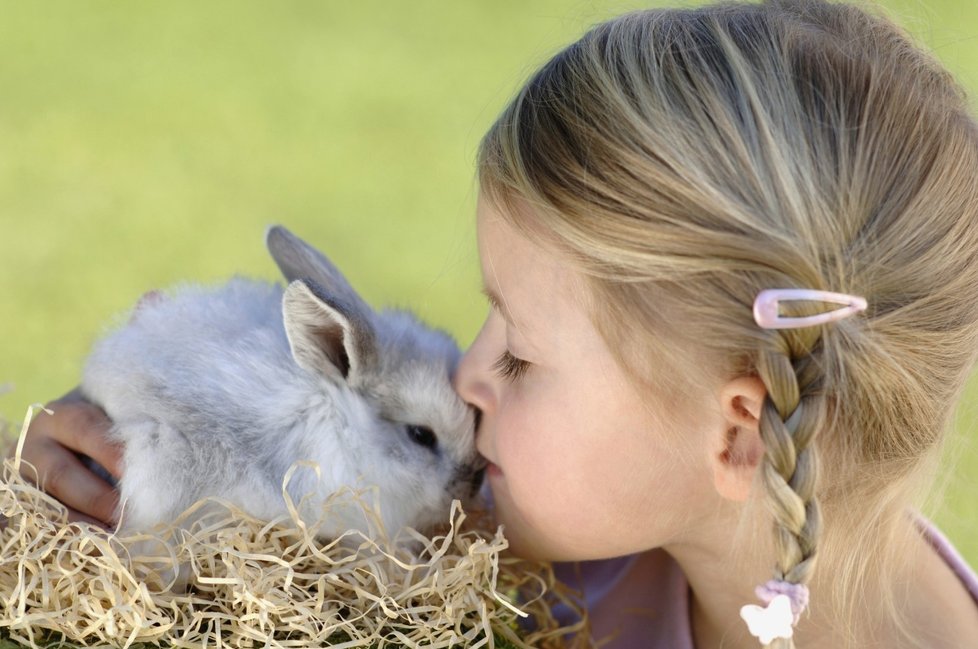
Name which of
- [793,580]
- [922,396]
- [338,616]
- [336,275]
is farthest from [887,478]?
[336,275]

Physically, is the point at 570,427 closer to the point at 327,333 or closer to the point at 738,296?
the point at 738,296

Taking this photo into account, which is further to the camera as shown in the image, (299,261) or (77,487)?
(299,261)

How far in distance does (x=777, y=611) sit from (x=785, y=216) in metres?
0.46

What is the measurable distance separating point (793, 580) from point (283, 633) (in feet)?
2.12

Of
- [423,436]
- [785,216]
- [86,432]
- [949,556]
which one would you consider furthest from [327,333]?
[949,556]

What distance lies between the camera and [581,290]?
1.46 metres

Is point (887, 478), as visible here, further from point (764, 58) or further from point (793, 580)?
point (764, 58)

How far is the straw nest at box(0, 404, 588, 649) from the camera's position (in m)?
1.40

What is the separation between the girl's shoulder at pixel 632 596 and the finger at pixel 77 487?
2.55 ft

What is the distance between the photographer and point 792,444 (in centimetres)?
124

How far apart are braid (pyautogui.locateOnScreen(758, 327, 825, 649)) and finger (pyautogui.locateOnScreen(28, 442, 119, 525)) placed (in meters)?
0.95

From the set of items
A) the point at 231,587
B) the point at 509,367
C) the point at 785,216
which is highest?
the point at 785,216

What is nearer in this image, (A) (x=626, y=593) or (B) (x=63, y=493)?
(B) (x=63, y=493)

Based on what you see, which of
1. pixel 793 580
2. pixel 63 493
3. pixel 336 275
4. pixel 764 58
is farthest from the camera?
pixel 336 275
